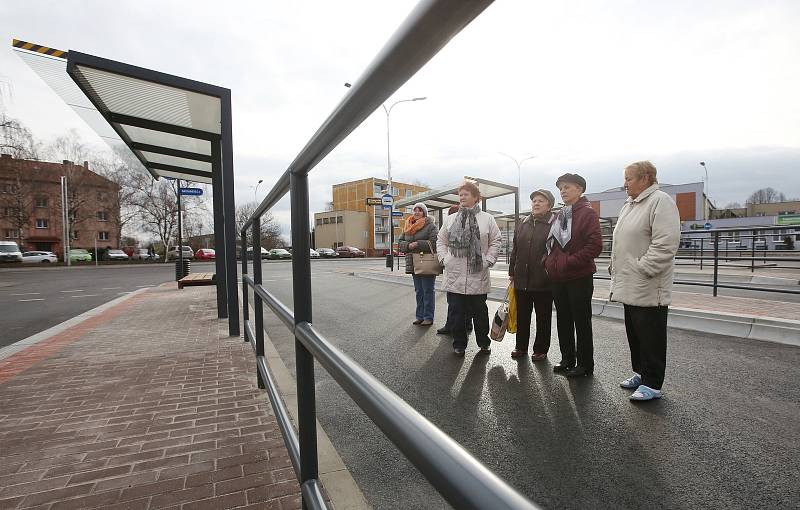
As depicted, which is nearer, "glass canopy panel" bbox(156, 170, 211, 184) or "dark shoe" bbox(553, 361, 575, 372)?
"dark shoe" bbox(553, 361, 575, 372)

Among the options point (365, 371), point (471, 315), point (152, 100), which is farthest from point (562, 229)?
point (152, 100)

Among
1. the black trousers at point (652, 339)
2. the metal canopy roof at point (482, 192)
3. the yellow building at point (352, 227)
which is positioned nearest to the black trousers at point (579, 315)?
the black trousers at point (652, 339)

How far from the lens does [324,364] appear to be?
3.41 ft

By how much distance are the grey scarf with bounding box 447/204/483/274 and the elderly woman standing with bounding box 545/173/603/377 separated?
0.82 m

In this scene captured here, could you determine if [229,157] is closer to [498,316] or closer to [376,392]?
[498,316]

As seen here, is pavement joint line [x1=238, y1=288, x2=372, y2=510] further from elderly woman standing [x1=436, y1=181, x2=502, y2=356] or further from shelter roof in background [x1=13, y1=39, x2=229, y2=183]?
shelter roof in background [x1=13, y1=39, x2=229, y2=183]

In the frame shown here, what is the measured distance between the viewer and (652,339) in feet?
10.7

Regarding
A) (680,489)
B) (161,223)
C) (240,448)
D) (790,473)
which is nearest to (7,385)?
(240,448)

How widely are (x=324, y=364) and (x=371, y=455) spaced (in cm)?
183

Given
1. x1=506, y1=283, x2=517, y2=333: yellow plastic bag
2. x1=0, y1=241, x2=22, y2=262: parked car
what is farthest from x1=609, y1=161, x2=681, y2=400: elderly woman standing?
x1=0, y1=241, x2=22, y2=262: parked car

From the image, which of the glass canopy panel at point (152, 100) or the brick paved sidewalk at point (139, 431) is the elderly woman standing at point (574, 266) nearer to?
the brick paved sidewalk at point (139, 431)

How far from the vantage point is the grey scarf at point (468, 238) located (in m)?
4.71

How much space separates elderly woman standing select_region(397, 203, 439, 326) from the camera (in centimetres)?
633

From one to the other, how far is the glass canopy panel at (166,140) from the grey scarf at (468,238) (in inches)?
189
